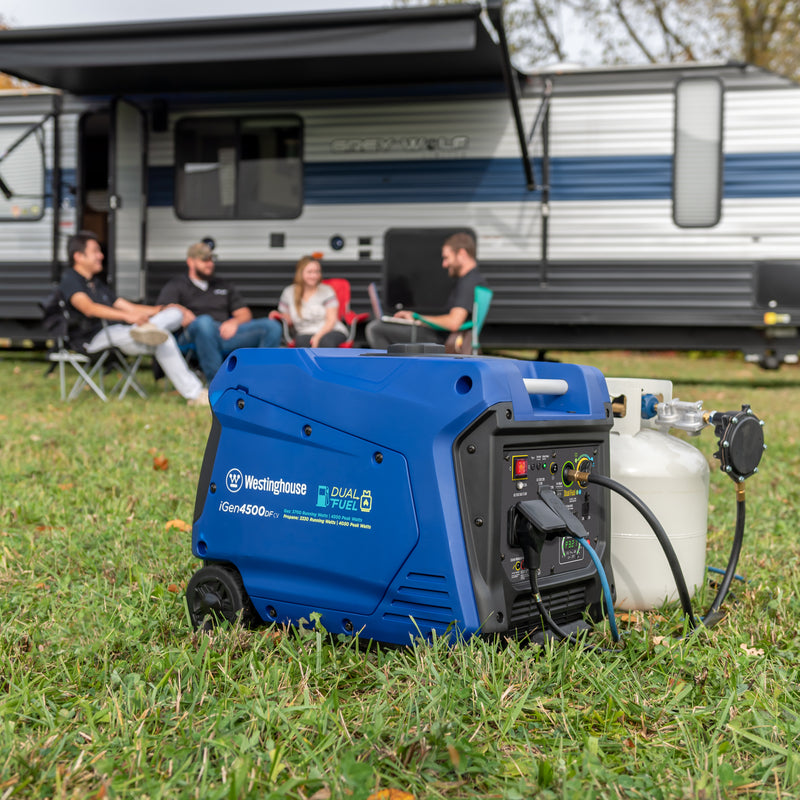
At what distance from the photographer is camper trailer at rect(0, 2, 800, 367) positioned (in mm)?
6918

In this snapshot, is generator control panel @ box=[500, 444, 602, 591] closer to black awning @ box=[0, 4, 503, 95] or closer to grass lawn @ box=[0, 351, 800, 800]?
grass lawn @ box=[0, 351, 800, 800]

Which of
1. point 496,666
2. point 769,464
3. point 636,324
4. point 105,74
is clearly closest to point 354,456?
point 496,666

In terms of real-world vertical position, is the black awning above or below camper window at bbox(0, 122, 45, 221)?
above

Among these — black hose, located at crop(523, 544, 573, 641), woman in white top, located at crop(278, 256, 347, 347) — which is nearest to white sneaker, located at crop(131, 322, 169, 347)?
woman in white top, located at crop(278, 256, 347, 347)

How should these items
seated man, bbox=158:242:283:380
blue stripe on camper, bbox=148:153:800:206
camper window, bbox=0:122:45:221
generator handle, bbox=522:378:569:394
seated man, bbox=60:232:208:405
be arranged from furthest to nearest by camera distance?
camper window, bbox=0:122:45:221
blue stripe on camper, bbox=148:153:800:206
seated man, bbox=158:242:283:380
seated man, bbox=60:232:208:405
generator handle, bbox=522:378:569:394

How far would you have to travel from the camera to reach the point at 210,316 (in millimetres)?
6805

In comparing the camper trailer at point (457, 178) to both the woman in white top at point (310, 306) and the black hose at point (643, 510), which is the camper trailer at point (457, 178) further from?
the black hose at point (643, 510)

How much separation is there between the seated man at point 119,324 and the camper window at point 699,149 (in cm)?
415

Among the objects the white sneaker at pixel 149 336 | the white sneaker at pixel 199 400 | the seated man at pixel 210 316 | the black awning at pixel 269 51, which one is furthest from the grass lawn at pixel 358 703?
the black awning at pixel 269 51

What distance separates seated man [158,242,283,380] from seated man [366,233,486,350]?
0.94m

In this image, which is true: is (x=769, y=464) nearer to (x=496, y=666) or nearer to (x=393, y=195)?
(x=496, y=666)

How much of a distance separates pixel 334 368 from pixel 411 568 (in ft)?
1.55

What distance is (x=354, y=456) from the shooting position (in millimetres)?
1812

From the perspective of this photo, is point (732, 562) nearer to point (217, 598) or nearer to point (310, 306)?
point (217, 598)
